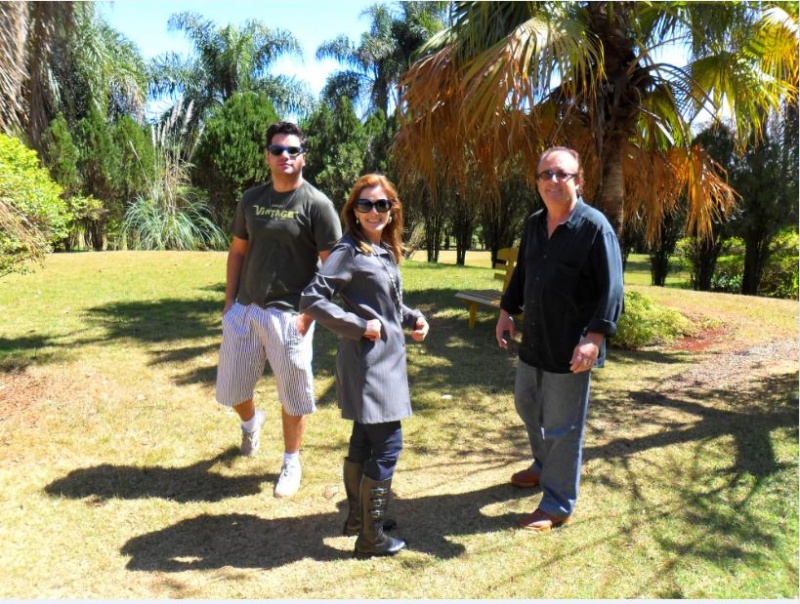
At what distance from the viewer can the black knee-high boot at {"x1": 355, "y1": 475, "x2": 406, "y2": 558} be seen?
3.13 meters

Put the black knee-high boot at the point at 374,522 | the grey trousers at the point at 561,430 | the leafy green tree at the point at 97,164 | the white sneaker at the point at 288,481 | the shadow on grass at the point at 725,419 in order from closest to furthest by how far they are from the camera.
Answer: the black knee-high boot at the point at 374,522, the grey trousers at the point at 561,430, the white sneaker at the point at 288,481, the shadow on grass at the point at 725,419, the leafy green tree at the point at 97,164

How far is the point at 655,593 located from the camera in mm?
3004

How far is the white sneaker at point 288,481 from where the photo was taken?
13.0 feet

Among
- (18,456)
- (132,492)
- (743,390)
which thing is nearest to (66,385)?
(18,456)

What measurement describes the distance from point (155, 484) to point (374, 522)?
65.7 inches

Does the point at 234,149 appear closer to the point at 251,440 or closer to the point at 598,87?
the point at 598,87

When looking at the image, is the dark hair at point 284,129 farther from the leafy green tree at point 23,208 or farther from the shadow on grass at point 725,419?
the shadow on grass at point 725,419

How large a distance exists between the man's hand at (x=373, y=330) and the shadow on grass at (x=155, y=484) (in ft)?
5.11

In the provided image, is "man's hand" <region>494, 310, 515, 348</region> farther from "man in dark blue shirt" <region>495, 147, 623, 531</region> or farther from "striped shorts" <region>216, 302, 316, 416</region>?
"striped shorts" <region>216, 302, 316, 416</region>

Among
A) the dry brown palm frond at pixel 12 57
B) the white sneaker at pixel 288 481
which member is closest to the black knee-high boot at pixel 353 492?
the white sneaker at pixel 288 481

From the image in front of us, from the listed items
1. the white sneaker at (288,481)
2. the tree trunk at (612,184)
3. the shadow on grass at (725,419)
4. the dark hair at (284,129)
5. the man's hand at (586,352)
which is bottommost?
the white sneaker at (288,481)

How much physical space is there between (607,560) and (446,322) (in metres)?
5.74

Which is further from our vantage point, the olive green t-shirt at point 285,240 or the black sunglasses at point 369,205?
the olive green t-shirt at point 285,240

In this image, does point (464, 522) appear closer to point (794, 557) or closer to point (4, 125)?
point (794, 557)
